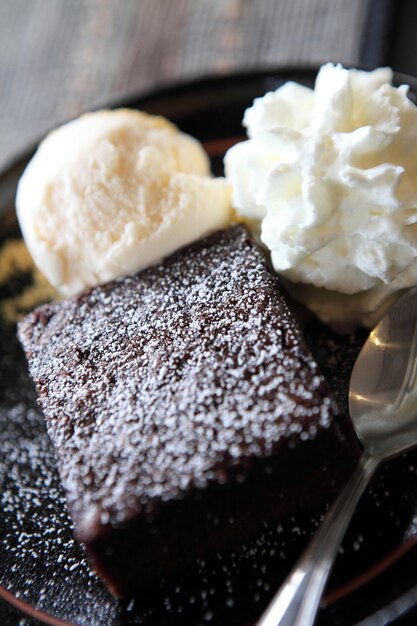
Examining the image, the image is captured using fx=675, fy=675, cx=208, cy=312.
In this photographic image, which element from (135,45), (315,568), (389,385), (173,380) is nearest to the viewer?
(315,568)

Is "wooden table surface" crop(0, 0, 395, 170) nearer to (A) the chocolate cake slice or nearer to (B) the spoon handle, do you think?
(A) the chocolate cake slice

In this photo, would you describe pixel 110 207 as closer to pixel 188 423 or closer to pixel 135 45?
pixel 188 423

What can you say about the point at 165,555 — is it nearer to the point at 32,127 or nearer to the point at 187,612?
the point at 187,612

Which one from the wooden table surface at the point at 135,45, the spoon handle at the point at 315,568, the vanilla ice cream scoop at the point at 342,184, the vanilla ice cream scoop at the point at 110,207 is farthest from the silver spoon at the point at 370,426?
the wooden table surface at the point at 135,45

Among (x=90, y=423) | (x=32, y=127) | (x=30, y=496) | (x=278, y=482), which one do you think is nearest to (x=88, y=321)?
(x=90, y=423)

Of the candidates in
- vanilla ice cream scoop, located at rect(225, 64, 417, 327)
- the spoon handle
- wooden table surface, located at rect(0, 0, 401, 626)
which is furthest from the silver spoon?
wooden table surface, located at rect(0, 0, 401, 626)

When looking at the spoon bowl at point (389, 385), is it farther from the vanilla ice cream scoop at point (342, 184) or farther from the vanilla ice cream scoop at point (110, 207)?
the vanilla ice cream scoop at point (110, 207)

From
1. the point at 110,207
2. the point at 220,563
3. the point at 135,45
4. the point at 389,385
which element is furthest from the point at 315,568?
Answer: the point at 135,45
